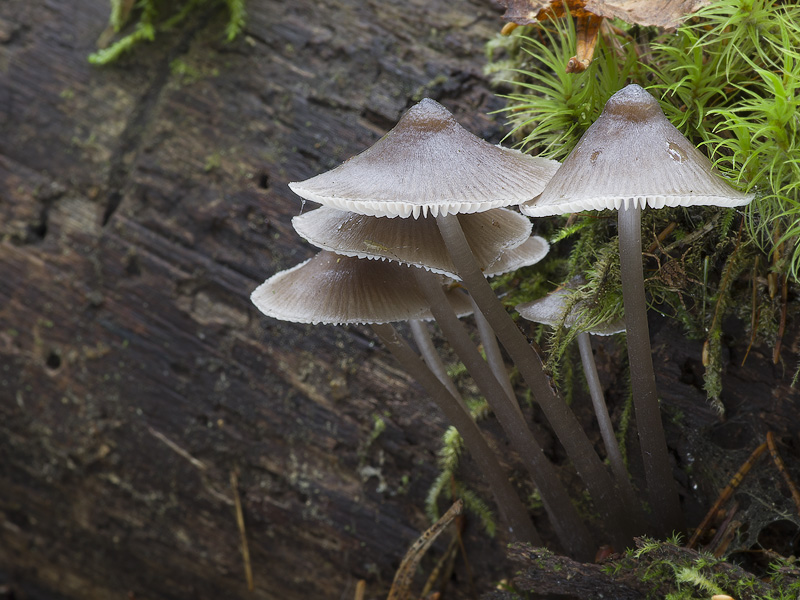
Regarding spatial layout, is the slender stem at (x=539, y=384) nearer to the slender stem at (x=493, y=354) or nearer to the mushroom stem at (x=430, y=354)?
the slender stem at (x=493, y=354)

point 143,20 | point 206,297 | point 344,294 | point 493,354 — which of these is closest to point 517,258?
point 493,354

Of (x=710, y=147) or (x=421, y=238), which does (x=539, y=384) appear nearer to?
(x=421, y=238)

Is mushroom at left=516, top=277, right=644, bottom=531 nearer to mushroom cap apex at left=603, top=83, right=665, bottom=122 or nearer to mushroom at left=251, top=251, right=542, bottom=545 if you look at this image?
mushroom at left=251, top=251, right=542, bottom=545

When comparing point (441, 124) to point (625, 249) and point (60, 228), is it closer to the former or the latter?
point (625, 249)

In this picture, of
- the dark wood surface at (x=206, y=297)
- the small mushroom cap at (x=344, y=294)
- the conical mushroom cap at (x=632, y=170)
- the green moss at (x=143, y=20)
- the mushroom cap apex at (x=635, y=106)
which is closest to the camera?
the conical mushroom cap at (x=632, y=170)

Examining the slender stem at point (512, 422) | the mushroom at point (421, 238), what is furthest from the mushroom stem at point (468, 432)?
the mushroom at point (421, 238)

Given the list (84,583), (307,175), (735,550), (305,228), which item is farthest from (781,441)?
(84,583)
